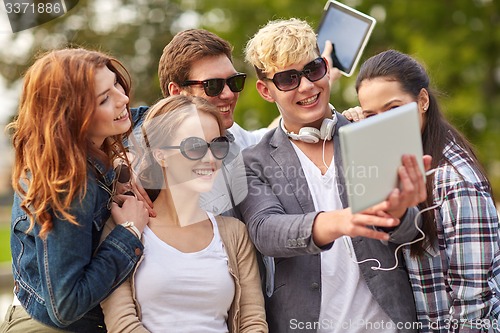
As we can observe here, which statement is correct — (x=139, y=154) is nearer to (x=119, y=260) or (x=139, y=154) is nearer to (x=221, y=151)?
(x=221, y=151)

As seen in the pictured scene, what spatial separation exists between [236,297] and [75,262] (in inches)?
29.3

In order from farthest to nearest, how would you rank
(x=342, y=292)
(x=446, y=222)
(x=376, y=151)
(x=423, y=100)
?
(x=423, y=100) → (x=342, y=292) → (x=446, y=222) → (x=376, y=151)

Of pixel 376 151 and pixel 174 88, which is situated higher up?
pixel 376 151

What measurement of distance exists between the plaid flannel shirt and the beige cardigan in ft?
2.48

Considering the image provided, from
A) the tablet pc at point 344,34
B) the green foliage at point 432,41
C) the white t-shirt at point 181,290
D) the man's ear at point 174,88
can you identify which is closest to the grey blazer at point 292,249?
the white t-shirt at point 181,290

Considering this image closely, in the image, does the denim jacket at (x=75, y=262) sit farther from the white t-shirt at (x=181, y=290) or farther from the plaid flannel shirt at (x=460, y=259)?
the plaid flannel shirt at (x=460, y=259)

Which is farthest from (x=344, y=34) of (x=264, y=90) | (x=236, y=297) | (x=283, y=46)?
(x=236, y=297)

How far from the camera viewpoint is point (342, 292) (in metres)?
3.12

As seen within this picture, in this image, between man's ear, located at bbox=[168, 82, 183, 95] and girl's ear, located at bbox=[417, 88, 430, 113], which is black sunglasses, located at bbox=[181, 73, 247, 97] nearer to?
man's ear, located at bbox=[168, 82, 183, 95]

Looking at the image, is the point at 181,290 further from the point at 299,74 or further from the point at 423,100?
the point at 423,100

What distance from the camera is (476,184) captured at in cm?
297

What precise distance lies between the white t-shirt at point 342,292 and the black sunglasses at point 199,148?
50 cm

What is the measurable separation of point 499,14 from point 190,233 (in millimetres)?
14297

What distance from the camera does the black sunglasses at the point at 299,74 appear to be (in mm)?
3314
